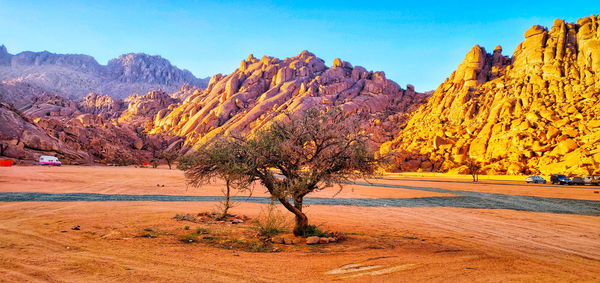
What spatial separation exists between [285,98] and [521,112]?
2672 inches

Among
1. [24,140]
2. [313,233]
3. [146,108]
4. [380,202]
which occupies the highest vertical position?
[146,108]

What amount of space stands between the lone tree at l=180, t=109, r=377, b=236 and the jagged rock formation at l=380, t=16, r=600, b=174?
167ft

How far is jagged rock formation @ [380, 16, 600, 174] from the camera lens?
5053 cm

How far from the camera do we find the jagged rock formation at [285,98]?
92062 mm

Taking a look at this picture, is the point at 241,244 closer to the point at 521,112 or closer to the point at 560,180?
the point at 560,180

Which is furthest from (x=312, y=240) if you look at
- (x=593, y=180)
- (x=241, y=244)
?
(x=593, y=180)

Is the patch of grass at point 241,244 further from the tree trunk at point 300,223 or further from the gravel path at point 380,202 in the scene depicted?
the gravel path at point 380,202

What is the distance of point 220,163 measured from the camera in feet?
29.1

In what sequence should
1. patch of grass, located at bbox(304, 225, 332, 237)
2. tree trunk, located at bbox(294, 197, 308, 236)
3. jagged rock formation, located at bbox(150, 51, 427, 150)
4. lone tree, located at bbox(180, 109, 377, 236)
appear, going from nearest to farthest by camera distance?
1. lone tree, located at bbox(180, 109, 377, 236)
2. tree trunk, located at bbox(294, 197, 308, 236)
3. patch of grass, located at bbox(304, 225, 332, 237)
4. jagged rock formation, located at bbox(150, 51, 427, 150)

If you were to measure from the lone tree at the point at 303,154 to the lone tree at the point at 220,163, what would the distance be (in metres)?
0.04

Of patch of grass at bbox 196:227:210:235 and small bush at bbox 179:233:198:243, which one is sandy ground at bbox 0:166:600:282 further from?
patch of grass at bbox 196:227:210:235

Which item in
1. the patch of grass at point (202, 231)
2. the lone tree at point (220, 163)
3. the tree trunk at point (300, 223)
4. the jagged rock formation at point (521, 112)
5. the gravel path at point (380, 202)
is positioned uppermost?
the jagged rock formation at point (521, 112)

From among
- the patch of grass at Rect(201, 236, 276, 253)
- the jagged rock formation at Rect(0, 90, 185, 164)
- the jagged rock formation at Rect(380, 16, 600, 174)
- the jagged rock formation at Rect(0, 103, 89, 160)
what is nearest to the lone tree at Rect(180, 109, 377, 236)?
the patch of grass at Rect(201, 236, 276, 253)

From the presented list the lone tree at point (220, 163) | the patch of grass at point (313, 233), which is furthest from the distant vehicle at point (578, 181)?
the lone tree at point (220, 163)
